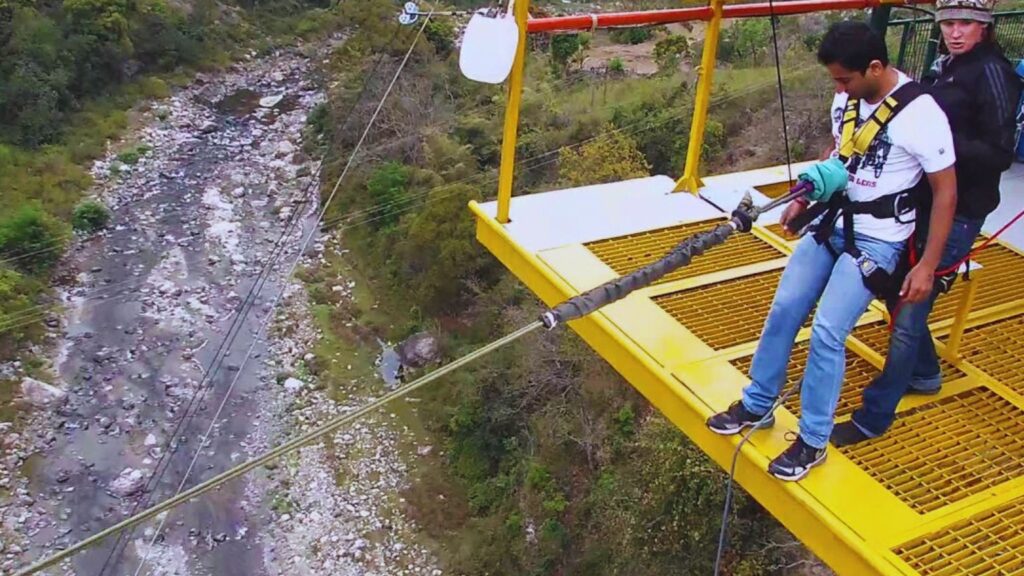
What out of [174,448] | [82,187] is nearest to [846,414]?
[174,448]

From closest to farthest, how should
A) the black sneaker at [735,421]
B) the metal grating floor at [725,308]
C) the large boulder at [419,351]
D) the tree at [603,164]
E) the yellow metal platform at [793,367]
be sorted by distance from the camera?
the yellow metal platform at [793,367], the black sneaker at [735,421], the metal grating floor at [725,308], the tree at [603,164], the large boulder at [419,351]

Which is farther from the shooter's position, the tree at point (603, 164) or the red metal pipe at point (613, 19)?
the tree at point (603, 164)

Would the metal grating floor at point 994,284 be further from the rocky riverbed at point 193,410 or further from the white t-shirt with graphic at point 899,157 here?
the rocky riverbed at point 193,410

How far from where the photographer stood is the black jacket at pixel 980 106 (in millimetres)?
2381

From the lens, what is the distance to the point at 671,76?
651 inches

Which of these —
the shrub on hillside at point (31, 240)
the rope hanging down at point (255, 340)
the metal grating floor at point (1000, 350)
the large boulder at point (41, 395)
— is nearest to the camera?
the metal grating floor at point (1000, 350)

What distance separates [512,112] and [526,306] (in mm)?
8898

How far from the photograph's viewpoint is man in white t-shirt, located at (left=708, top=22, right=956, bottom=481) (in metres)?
2.28

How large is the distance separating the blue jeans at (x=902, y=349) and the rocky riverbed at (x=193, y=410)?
811 centimetres

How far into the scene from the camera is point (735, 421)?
2.76 metres

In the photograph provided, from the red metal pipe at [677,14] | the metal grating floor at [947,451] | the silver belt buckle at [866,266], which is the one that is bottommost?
the metal grating floor at [947,451]

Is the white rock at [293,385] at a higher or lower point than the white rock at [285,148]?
lower

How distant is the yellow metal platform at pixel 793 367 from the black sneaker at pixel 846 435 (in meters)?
0.03

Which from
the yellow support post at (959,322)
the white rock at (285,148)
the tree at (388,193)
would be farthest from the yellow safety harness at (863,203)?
the white rock at (285,148)
